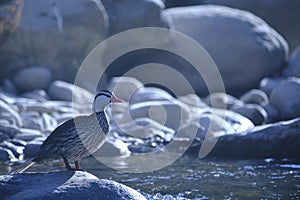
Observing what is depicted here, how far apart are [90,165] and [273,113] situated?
194 inches

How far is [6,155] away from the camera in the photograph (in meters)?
8.60

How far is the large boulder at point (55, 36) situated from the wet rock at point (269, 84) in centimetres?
351

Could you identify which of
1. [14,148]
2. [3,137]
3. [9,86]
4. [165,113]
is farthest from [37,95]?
[14,148]

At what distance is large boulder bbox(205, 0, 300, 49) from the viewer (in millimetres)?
20453

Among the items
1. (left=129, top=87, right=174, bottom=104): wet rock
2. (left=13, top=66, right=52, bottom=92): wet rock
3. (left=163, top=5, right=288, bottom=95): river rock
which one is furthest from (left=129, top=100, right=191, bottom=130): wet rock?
(left=163, top=5, right=288, bottom=95): river rock

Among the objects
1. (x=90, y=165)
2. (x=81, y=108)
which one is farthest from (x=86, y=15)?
(x=90, y=165)

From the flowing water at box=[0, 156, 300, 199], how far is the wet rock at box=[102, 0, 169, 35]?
20.6 ft

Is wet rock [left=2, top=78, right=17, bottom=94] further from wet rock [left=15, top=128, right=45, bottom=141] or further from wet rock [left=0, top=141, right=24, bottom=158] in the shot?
wet rock [left=0, top=141, right=24, bottom=158]

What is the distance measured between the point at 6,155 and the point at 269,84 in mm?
7274

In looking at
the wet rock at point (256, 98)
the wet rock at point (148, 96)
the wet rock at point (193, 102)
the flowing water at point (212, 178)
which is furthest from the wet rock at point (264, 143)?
the wet rock at point (256, 98)

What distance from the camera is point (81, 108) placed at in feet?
38.7

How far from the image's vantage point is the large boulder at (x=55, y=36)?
13094 millimetres

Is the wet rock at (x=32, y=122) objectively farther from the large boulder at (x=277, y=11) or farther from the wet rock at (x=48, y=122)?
the large boulder at (x=277, y=11)

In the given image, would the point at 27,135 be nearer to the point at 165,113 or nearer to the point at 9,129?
the point at 9,129
